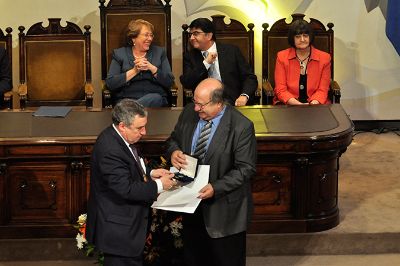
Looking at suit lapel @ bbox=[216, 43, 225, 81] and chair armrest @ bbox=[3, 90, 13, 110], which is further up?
suit lapel @ bbox=[216, 43, 225, 81]

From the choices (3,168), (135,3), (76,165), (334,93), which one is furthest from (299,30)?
(3,168)

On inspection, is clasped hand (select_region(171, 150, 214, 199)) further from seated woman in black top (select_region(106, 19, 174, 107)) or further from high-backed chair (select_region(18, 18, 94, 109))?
high-backed chair (select_region(18, 18, 94, 109))

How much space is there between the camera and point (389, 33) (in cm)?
843

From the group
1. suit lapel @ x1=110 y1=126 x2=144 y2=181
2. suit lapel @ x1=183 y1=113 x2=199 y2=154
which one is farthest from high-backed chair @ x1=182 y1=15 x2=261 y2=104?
suit lapel @ x1=110 y1=126 x2=144 y2=181

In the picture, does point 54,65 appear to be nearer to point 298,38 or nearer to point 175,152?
point 298,38

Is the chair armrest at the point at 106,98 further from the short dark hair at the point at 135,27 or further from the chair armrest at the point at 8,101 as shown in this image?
the chair armrest at the point at 8,101

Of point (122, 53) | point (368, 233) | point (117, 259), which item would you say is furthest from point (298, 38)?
point (117, 259)

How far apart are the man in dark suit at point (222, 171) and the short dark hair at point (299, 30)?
9.11 ft

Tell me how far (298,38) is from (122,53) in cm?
146

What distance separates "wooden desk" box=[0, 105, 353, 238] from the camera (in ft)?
18.4

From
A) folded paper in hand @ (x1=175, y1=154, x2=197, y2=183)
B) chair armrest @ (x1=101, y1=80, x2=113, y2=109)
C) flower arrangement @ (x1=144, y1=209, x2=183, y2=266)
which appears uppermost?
chair armrest @ (x1=101, y1=80, x2=113, y2=109)

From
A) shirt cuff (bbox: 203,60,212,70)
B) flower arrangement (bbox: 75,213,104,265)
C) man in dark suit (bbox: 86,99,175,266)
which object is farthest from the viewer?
shirt cuff (bbox: 203,60,212,70)

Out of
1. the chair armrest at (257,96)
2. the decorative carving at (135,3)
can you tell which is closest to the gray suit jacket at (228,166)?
the chair armrest at (257,96)

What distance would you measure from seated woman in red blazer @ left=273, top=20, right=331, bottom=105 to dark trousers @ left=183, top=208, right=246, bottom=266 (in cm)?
280
